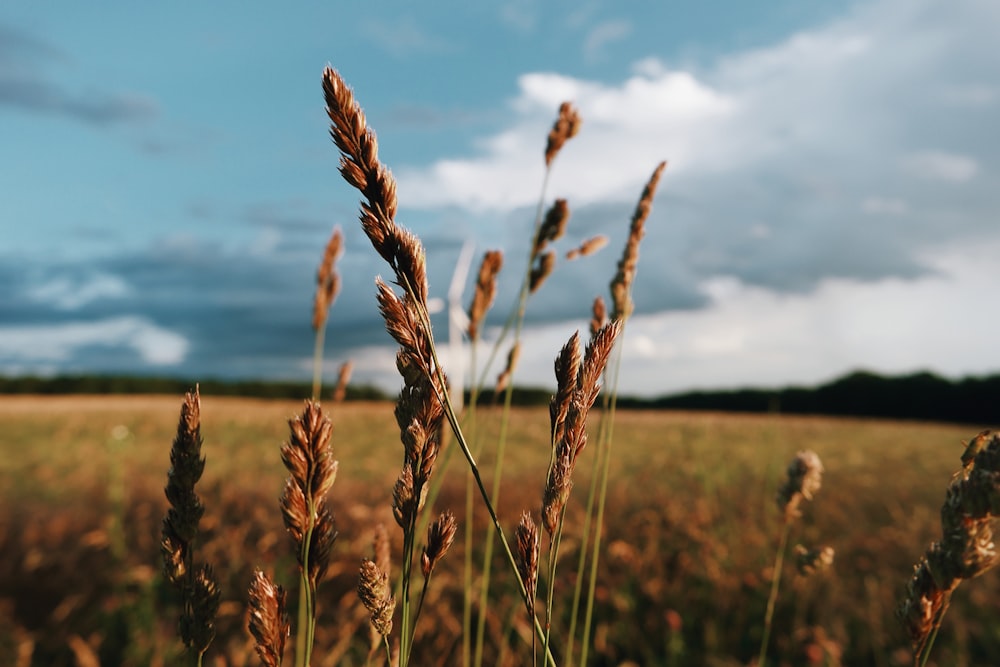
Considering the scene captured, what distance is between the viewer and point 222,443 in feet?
42.2

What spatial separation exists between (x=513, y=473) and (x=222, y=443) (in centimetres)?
610

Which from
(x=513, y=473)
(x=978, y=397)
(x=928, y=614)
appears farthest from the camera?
(x=978, y=397)

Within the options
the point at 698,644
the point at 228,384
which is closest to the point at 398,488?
the point at 698,644

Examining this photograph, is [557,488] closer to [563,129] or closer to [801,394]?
[563,129]

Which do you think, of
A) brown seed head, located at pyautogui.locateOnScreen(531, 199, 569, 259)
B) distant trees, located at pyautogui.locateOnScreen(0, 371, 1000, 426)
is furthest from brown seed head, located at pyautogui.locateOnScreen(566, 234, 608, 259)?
distant trees, located at pyautogui.locateOnScreen(0, 371, 1000, 426)

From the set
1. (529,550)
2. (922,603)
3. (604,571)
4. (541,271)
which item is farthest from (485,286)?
(604,571)

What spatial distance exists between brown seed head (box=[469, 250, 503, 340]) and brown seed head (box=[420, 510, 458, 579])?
0.97m

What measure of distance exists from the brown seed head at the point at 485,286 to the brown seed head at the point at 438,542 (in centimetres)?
97

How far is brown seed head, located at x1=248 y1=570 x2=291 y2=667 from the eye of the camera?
0.93m

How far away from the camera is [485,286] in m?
1.87

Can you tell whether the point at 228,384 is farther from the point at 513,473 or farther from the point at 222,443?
the point at 513,473

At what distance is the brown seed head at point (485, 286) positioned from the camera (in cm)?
185

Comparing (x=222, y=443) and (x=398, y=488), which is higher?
(x=398, y=488)

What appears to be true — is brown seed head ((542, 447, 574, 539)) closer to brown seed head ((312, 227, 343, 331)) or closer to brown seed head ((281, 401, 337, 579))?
brown seed head ((281, 401, 337, 579))
